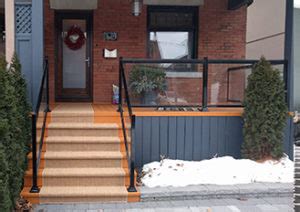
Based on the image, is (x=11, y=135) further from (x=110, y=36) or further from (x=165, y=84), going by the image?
(x=110, y=36)

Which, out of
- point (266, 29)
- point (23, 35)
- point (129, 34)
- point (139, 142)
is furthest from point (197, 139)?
point (266, 29)

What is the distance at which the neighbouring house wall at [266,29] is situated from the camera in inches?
257

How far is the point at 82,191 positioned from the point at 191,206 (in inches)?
54.2

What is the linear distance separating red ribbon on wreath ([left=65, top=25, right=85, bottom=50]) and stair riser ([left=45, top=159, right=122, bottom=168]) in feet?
12.3

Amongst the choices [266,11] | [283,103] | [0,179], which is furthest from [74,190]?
[266,11]

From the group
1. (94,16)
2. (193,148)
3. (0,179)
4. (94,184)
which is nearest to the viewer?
(0,179)

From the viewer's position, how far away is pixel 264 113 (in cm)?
505

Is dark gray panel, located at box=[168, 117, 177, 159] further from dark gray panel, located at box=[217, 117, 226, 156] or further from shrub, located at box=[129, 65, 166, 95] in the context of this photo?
dark gray panel, located at box=[217, 117, 226, 156]

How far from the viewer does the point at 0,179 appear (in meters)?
3.24

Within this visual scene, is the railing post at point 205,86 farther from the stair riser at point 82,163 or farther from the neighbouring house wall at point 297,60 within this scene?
the neighbouring house wall at point 297,60

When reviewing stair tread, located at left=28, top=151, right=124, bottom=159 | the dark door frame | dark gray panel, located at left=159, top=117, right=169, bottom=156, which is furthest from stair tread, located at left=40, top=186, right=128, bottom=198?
the dark door frame

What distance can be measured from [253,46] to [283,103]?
3685mm

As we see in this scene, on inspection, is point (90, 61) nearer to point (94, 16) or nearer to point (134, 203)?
point (94, 16)

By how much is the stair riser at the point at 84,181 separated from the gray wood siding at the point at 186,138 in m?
0.78
